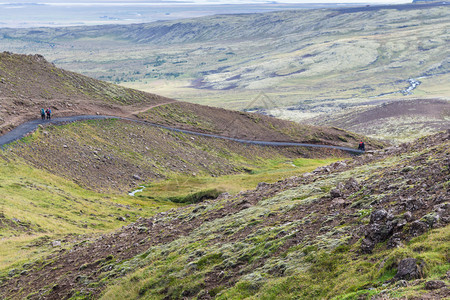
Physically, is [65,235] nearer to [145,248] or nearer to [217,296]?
[145,248]

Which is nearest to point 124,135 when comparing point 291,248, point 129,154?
point 129,154

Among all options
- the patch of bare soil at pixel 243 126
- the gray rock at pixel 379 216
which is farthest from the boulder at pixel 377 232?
the patch of bare soil at pixel 243 126

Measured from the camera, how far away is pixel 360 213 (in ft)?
67.5

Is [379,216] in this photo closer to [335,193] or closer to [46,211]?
[335,193]

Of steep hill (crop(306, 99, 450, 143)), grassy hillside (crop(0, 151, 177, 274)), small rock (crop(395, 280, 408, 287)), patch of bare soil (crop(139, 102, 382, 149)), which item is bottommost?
steep hill (crop(306, 99, 450, 143))

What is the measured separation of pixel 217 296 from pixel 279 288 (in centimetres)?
293

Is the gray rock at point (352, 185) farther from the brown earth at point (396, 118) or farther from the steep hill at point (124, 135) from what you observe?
the brown earth at point (396, 118)

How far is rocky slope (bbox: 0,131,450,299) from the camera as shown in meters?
14.9

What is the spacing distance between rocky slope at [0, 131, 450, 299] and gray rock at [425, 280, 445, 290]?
0.03m

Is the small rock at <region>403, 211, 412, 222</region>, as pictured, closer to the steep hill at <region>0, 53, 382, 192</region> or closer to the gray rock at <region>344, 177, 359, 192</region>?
the gray rock at <region>344, 177, 359, 192</region>

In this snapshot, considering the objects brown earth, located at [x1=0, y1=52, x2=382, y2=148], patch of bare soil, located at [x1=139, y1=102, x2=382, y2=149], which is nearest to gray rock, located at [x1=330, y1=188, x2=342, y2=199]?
brown earth, located at [x1=0, y1=52, x2=382, y2=148]

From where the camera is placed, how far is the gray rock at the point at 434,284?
490 inches

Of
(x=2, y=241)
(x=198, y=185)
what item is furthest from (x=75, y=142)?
(x=2, y=241)

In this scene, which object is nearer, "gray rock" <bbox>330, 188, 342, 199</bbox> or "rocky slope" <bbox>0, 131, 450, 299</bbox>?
"rocky slope" <bbox>0, 131, 450, 299</bbox>
